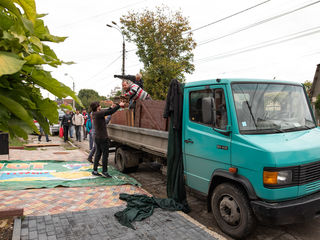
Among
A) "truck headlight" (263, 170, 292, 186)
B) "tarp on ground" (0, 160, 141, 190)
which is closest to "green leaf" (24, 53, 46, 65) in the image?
A: "truck headlight" (263, 170, 292, 186)

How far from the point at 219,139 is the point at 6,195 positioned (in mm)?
4297

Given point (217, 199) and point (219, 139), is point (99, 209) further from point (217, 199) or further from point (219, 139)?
point (219, 139)

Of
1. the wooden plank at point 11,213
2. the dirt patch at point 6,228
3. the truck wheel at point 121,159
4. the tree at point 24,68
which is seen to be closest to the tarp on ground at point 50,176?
the truck wheel at point 121,159

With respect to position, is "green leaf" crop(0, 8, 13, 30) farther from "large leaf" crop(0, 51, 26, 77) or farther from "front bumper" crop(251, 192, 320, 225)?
"front bumper" crop(251, 192, 320, 225)

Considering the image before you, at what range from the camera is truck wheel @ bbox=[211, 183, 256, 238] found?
328cm

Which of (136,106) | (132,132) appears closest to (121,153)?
(132,132)

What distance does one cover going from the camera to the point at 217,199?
146 inches

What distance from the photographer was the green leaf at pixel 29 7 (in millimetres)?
1091

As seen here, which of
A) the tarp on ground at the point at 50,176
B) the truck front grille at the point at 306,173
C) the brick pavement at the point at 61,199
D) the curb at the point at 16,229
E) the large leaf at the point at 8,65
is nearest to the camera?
the large leaf at the point at 8,65

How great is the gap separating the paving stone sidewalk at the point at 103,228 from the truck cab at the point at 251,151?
0.61 m

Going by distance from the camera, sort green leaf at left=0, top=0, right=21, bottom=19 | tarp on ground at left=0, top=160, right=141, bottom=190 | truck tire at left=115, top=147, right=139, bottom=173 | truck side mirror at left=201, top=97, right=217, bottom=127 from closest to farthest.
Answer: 1. green leaf at left=0, top=0, right=21, bottom=19
2. truck side mirror at left=201, top=97, right=217, bottom=127
3. tarp on ground at left=0, top=160, right=141, bottom=190
4. truck tire at left=115, top=147, right=139, bottom=173

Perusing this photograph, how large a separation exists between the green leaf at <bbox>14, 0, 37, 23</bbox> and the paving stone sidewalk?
2892mm

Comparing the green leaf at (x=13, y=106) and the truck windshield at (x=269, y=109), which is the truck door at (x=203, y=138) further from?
the green leaf at (x=13, y=106)

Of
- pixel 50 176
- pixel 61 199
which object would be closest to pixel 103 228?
pixel 61 199
